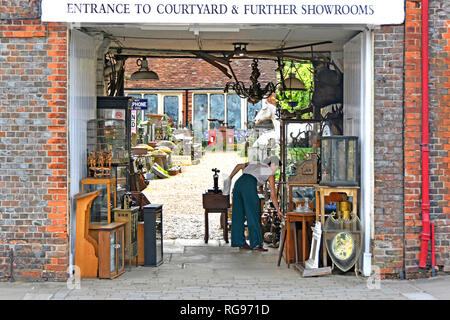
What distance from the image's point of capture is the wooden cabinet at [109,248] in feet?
27.0

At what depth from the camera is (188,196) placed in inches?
757

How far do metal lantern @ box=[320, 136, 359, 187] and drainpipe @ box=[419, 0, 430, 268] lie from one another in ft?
2.89

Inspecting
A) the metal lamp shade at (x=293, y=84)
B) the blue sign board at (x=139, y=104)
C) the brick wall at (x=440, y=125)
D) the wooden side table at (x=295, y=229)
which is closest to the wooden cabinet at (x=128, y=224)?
the wooden side table at (x=295, y=229)

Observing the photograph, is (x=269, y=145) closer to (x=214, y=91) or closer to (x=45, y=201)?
(x=45, y=201)

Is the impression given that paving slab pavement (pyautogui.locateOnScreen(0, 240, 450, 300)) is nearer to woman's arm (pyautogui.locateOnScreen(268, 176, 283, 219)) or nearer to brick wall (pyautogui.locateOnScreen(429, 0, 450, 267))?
brick wall (pyautogui.locateOnScreen(429, 0, 450, 267))

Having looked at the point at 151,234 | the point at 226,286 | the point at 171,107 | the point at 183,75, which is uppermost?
the point at 183,75

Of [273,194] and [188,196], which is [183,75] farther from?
[273,194]

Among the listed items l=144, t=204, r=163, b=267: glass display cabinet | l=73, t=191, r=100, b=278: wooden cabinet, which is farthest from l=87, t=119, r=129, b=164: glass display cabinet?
l=73, t=191, r=100, b=278: wooden cabinet

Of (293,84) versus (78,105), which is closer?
(78,105)

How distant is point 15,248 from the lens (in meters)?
8.10

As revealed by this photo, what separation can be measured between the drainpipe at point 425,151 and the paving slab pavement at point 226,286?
0.46 meters

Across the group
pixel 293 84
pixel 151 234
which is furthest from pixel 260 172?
pixel 293 84

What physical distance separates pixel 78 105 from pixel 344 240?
404cm

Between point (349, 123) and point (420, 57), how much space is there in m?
1.68
